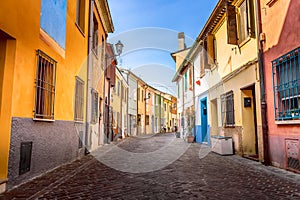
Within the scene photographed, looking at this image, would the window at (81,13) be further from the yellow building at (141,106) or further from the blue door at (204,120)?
the yellow building at (141,106)

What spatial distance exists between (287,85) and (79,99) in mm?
6372

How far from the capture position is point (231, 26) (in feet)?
28.7

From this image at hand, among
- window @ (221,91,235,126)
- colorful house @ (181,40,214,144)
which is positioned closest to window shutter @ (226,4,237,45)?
window @ (221,91,235,126)

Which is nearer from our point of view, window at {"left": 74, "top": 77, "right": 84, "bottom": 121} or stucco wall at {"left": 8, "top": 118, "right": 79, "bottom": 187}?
stucco wall at {"left": 8, "top": 118, "right": 79, "bottom": 187}

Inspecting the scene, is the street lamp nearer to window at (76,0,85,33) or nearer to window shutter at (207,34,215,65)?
window at (76,0,85,33)

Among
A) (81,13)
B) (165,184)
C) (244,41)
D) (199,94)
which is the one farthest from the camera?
(199,94)

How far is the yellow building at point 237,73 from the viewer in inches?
298

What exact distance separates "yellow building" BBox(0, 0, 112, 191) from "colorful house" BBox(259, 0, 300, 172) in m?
5.51

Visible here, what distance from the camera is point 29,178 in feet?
15.6

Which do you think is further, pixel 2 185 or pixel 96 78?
pixel 96 78

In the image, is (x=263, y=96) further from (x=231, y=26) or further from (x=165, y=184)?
(x=165, y=184)

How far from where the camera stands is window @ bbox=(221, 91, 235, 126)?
954 centimetres

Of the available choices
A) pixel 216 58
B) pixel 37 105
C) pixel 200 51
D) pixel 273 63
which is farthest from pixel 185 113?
pixel 37 105

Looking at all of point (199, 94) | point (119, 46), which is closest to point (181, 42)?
point (199, 94)
